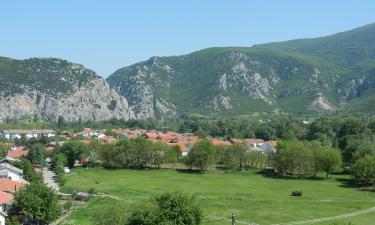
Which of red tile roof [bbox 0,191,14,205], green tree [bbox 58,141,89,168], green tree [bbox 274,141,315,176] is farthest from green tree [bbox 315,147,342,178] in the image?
red tile roof [bbox 0,191,14,205]

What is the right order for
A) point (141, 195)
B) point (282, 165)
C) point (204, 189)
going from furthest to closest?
1. point (282, 165)
2. point (204, 189)
3. point (141, 195)

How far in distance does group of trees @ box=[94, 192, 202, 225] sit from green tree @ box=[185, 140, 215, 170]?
52.0 m

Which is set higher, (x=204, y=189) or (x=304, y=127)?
(x=304, y=127)

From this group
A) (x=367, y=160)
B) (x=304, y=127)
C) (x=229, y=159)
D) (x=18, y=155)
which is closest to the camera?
(x=367, y=160)

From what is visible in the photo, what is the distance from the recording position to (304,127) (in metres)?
164

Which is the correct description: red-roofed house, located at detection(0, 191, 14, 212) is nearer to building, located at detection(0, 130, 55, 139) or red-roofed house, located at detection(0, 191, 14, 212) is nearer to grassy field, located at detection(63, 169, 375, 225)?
grassy field, located at detection(63, 169, 375, 225)

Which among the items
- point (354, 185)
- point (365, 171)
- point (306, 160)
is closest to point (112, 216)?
point (365, 171)

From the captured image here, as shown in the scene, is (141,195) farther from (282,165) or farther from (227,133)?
(227,133)

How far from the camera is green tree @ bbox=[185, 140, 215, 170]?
315 feet

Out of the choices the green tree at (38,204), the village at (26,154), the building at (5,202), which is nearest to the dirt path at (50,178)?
the village at (26,154)

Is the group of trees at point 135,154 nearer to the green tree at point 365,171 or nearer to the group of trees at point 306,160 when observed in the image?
the group of trees at point 306,160

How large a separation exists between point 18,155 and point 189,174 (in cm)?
3591

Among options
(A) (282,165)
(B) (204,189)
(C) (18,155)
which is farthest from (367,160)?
(C) (18,155)

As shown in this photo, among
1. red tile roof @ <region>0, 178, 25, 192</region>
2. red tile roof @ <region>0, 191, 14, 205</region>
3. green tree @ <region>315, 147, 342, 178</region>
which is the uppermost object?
green tree @ <region>315, 147, 342, 178</region>
